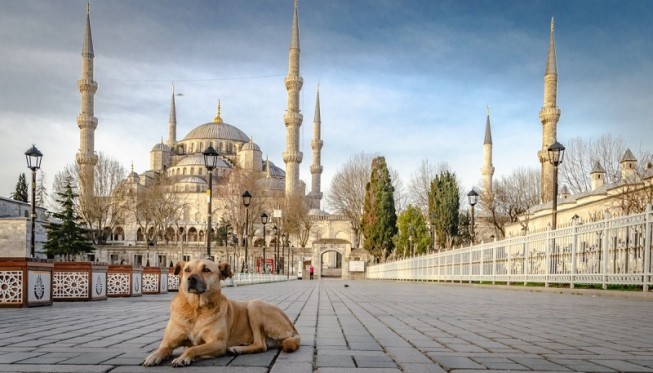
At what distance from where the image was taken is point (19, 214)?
5447cm

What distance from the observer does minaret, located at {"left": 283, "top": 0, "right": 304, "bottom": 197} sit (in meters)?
68.9

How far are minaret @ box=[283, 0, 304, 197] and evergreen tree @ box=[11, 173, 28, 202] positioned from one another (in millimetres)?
30606

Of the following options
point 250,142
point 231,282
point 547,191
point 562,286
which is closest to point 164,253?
point 250,142

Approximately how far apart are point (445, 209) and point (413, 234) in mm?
3471

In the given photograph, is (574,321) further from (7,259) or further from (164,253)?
(164,253)

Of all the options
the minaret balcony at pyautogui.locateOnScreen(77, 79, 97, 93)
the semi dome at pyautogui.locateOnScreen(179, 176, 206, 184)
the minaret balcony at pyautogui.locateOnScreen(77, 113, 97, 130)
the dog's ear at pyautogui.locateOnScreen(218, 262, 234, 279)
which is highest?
the minaret balcony at pyautogui.locateOnScreen(77, 79, 97, 93)

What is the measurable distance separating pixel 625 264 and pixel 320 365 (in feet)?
31.0

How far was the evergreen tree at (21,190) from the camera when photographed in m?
68.7

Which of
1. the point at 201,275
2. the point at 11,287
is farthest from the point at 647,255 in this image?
the point at 11,287

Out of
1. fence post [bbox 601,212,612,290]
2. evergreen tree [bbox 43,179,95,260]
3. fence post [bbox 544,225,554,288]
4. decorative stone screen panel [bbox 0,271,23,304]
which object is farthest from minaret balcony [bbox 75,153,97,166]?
fence post [bbox 601,212,612,290]

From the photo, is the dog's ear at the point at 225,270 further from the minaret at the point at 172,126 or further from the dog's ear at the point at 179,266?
the minaret at the point at 172,126

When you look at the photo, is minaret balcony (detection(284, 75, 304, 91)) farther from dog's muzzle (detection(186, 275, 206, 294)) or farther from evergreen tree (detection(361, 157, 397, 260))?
dog's muzzle (detection(186, 275, 206, 294))

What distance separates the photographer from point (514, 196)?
52.8m

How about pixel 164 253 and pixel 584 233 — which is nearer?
pixel 584 233
